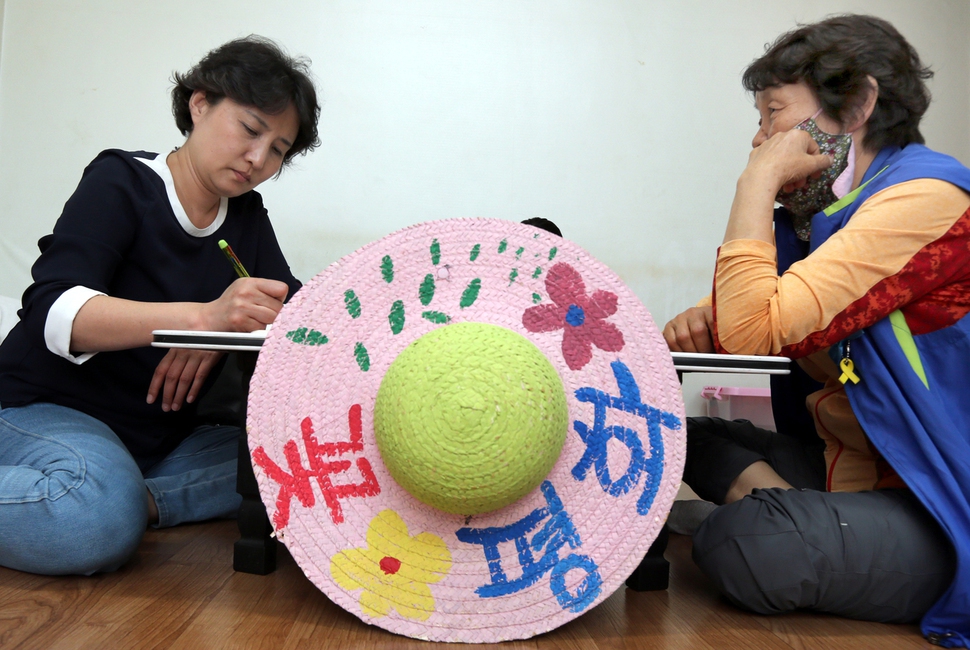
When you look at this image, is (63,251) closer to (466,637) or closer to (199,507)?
(199,507)

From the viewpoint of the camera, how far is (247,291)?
104 centimetres

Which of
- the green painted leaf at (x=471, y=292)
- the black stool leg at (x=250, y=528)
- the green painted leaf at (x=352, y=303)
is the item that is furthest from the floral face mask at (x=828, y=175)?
the black stool leg at (x=250, y=528)

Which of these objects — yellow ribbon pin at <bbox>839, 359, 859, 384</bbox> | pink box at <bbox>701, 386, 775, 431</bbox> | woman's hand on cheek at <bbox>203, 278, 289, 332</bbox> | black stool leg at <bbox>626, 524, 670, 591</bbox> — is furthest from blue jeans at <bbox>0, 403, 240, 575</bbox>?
pink box at <bbox>701, 386, 775, 431</bbox>

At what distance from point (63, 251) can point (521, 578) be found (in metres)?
0.87

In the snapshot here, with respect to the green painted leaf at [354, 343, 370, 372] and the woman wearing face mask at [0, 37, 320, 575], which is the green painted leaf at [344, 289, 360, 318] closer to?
the green painted leaf at [354, 343, 370, 372]

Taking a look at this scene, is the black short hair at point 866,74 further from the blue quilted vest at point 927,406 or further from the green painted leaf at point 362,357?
the green painted leaf at point 362,357

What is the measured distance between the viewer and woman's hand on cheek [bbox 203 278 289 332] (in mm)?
1030

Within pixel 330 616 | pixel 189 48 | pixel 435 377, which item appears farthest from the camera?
pixel 189 48

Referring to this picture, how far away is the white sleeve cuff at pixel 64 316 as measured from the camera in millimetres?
1068

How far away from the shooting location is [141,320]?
3.51ft

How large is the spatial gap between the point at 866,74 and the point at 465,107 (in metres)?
1.34

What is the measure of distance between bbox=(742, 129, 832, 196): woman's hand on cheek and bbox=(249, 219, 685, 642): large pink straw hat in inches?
14.7

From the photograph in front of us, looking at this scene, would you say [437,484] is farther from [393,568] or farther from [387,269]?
[387,269]

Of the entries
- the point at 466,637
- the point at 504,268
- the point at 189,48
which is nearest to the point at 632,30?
the point at 189,48
